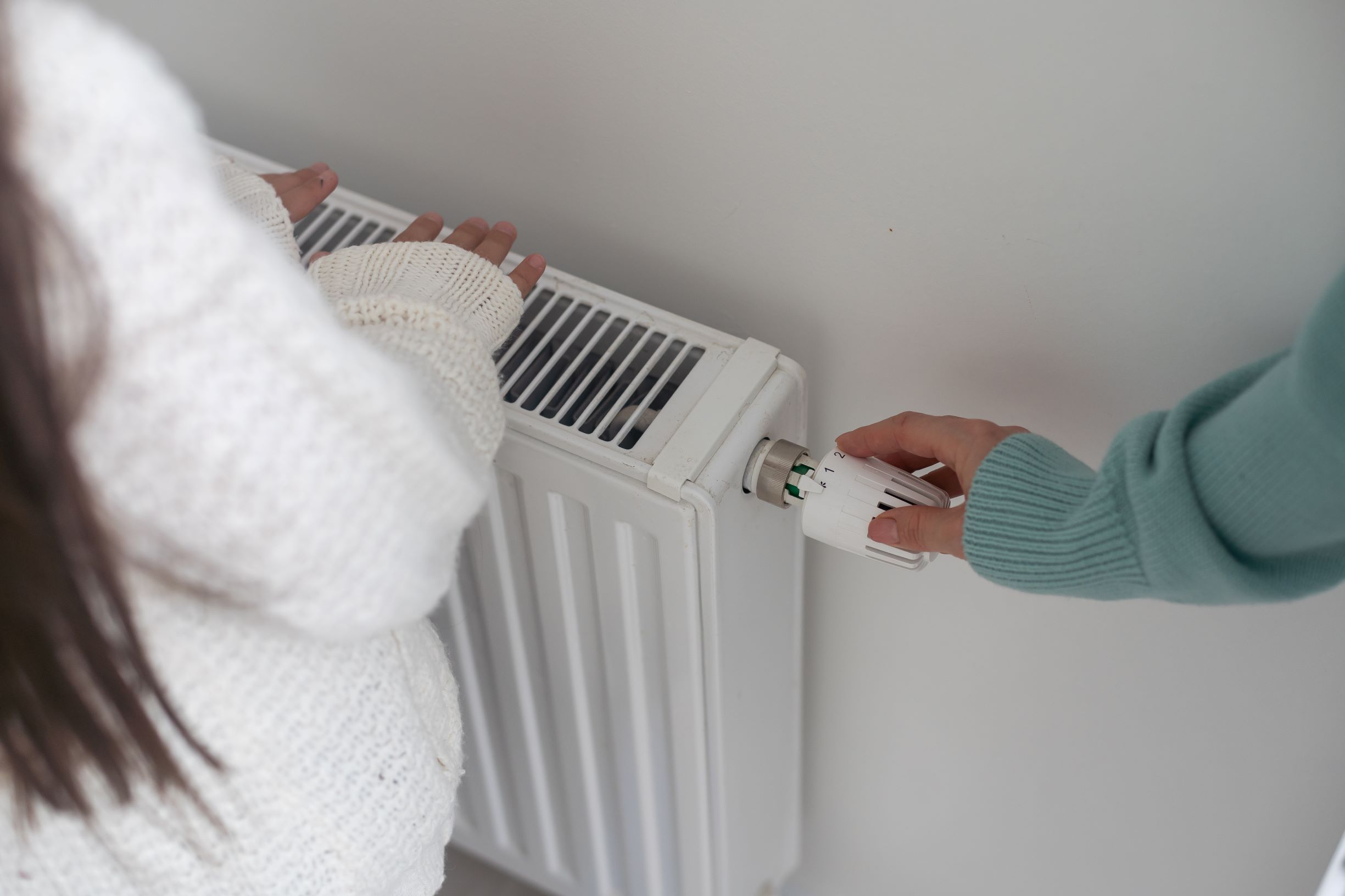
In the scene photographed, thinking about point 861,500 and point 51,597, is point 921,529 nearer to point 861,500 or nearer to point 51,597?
point 861,500

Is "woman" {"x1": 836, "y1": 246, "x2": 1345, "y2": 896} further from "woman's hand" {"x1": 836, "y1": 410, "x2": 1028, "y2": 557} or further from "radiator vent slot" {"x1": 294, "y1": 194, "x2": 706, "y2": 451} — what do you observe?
"radiator vent slot" {"x1": 294, "y1": 194, "x2": 706, "y2": 451}

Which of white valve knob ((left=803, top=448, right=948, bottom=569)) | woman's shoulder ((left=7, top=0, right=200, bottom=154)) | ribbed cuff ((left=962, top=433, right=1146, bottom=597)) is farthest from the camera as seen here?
white valve knob ((left=803, top=448, right=948, bottom=569))

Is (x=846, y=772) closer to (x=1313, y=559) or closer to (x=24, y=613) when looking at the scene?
(x=1313, y=559)

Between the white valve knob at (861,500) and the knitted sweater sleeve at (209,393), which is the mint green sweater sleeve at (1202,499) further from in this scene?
the knitted sweater sleeve at (209,393)

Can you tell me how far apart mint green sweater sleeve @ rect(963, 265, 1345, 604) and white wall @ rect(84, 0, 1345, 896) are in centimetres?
9

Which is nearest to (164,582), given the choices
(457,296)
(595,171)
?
(457,296)

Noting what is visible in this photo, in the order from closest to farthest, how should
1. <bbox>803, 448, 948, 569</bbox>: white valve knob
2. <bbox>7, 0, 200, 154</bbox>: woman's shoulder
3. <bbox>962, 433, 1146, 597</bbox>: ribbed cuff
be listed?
1. <bbox>7, 0, 200, 154</bbox>: woman's shoulder
2. <bbox>962, 433, 1146, 597</bbox>: ribbed cuff
3. <bbox>803, 448, 948, 569</bbox>: white valve knob

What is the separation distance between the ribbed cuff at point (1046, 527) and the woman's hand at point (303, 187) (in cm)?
41

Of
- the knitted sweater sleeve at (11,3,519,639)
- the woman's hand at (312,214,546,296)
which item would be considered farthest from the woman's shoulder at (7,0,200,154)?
the woman's hand at (312,214,546,296)

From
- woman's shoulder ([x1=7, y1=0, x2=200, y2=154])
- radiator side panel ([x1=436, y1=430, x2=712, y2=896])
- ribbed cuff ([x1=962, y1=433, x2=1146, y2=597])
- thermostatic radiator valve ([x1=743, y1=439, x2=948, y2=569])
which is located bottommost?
radiator side panel ([x1=436, y1=430, x2=712, y2=896])

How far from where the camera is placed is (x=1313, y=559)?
0.39 m

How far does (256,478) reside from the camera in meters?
0.33

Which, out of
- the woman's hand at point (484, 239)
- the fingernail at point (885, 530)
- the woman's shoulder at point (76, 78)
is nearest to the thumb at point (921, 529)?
the fingernail at point (885, 530)

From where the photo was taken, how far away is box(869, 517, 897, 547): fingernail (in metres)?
0.51
